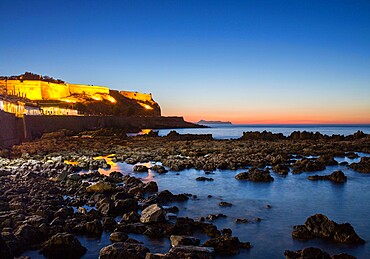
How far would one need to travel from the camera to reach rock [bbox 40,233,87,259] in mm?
6102

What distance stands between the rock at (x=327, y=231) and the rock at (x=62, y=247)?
14.3ft

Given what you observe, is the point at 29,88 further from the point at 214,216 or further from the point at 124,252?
the point at 124,252

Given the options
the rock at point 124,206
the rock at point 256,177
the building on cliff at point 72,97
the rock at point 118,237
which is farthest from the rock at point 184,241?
the building on cliff at point 72,97

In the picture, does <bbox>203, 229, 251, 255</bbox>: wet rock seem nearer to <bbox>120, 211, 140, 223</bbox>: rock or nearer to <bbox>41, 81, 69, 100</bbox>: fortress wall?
<bbox>120, 211, 140, 223</bbox>: rock

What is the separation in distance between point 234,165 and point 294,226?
372 inches

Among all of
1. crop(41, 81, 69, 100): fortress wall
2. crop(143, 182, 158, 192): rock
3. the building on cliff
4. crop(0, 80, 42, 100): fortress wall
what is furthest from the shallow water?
crop(41, 81, 69, 100): fortress wall

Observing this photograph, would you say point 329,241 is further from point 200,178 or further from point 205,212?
point 200,178

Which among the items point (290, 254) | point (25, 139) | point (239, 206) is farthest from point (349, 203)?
point (25, 139)

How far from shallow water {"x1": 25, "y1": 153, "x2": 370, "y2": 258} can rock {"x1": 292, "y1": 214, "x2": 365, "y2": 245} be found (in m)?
0.21

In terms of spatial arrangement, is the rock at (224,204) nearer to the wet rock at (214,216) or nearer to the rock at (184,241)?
the wet rock at (214,216)

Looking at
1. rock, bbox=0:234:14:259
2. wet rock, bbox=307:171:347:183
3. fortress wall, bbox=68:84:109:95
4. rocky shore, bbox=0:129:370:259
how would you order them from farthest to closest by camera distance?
fortress wall, bbox=68:84:109:95
wet rock, bbox=307:171:347:183
rocky shore, bbox=0:129:370:259
rock, bbox=0:234:14:259

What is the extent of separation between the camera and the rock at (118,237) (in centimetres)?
664

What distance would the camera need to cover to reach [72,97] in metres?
98.6

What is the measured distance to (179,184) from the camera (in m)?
13.3
